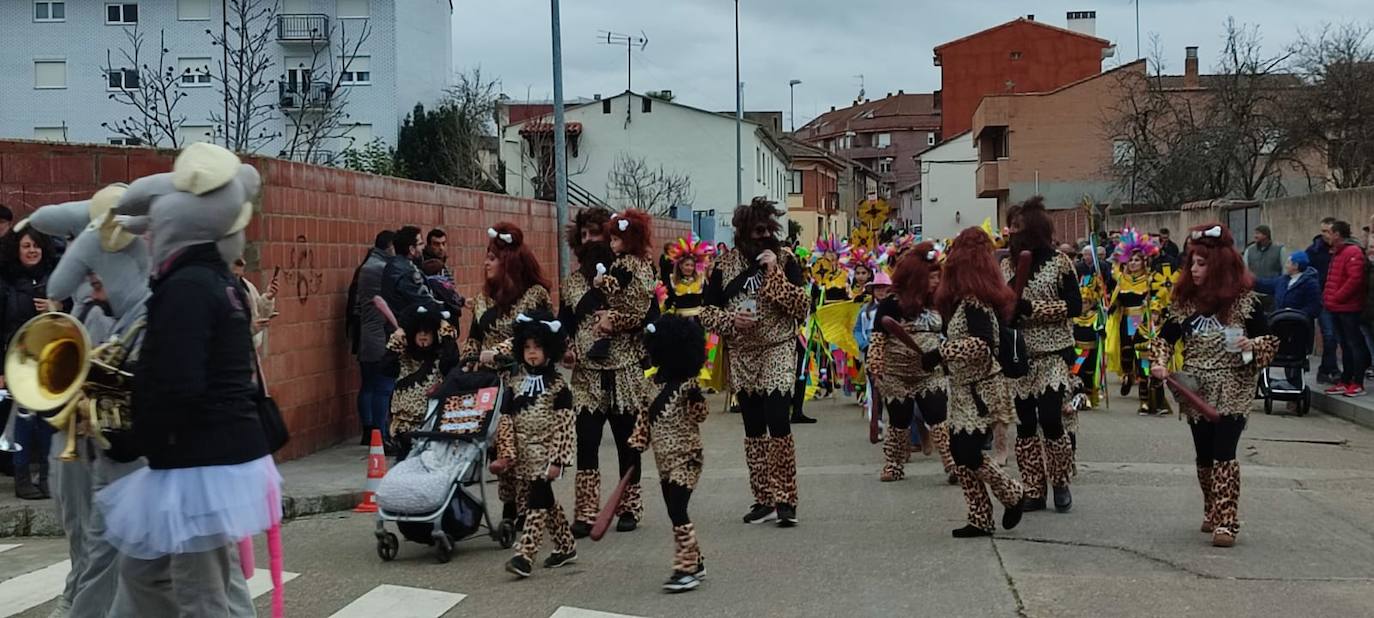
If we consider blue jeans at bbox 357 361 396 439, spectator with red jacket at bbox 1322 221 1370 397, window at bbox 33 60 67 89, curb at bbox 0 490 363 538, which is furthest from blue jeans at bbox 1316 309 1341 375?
window at bbox 33 60 67 89

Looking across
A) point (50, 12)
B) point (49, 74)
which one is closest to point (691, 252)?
point (49, 74)

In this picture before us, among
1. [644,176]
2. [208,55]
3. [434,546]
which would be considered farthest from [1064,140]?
[434,546]

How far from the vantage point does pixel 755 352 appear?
884cm

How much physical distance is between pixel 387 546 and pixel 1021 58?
71.3 metres

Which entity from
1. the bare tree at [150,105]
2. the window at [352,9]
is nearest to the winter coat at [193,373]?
the bare tree at [150,105]

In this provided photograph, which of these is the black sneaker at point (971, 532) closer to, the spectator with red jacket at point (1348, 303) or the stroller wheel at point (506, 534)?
the stroller wheel at point (506, 534)

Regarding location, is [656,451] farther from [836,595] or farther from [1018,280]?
[1018,280]

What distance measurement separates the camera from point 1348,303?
1585 cm

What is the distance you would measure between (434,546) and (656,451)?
1.72 meters

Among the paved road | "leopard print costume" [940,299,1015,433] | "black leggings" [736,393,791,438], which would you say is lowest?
the paved road

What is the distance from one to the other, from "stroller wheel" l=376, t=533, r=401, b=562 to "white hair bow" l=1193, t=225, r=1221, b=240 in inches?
199

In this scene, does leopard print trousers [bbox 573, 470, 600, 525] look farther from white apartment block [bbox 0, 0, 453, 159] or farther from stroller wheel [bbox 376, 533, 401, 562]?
white apartment block [bbox 0, 0, 453, 159]

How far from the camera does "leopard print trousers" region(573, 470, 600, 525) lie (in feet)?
28.5

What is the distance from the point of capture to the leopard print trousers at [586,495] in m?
8.67
